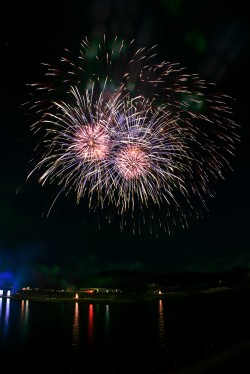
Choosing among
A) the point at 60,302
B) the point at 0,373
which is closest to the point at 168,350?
the point at 0,373

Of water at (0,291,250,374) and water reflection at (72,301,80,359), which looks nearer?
water at (0,291,250,374)

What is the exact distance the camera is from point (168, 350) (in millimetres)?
36000

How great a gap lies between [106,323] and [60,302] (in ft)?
176

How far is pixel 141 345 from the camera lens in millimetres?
38156

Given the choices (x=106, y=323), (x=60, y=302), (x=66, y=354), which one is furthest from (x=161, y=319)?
(x=60, y=302)

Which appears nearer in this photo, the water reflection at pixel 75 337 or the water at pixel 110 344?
the water at pixel 110 344

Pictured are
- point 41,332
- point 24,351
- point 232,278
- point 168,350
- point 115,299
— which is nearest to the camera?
point 168,350

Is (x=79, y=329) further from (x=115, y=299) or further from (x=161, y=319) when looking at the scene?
(x=115, y=299)

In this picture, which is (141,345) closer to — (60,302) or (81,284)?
(60,302)

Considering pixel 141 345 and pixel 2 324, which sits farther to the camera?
pixel 2 324

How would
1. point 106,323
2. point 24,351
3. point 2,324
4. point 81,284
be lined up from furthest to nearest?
point 81,284 → point 2,324 → point 106,323 → point 24,351

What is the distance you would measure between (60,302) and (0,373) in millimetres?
82715

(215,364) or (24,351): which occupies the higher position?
(215,364)

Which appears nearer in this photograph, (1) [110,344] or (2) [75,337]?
(1) [110,344]
